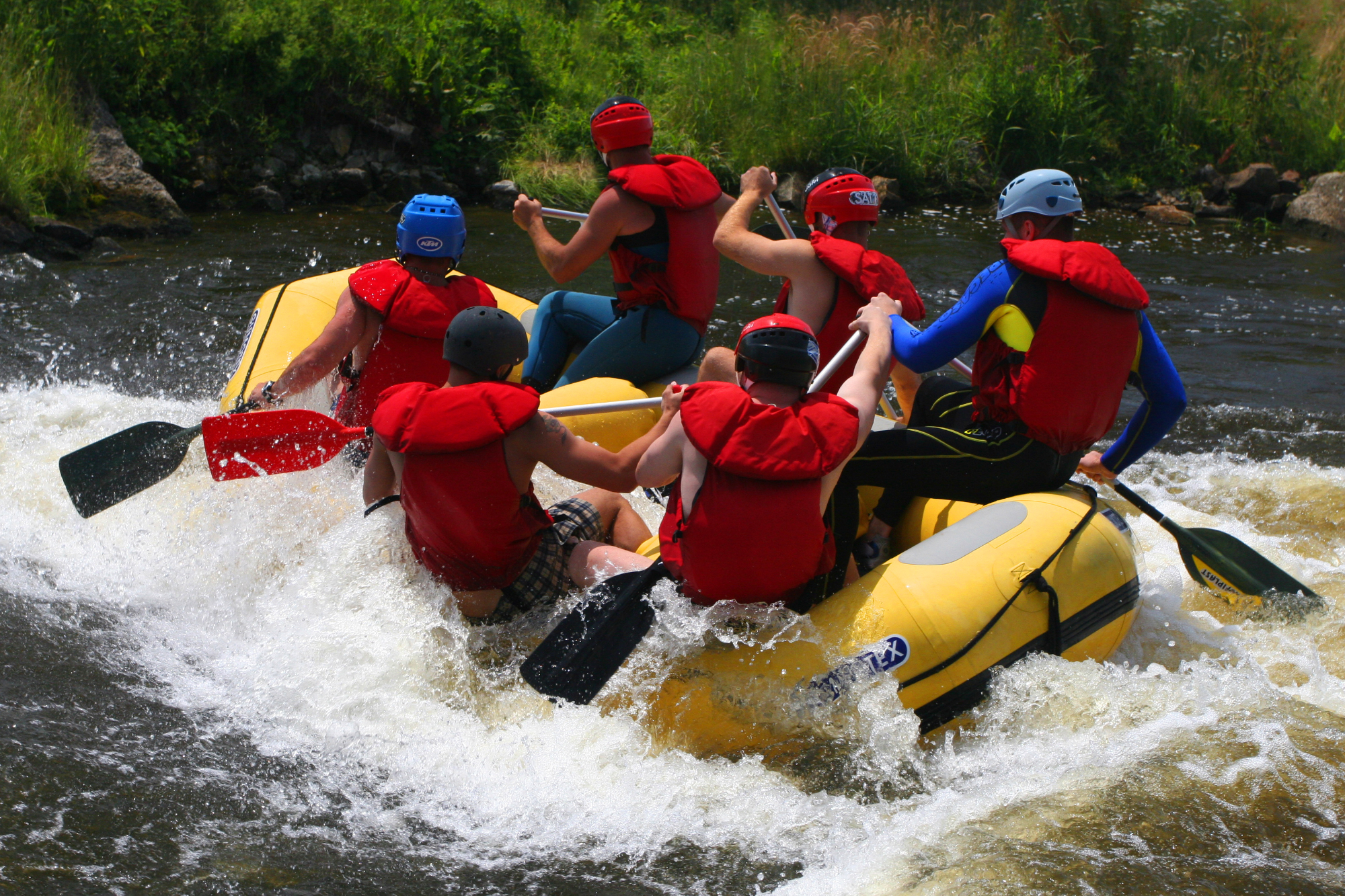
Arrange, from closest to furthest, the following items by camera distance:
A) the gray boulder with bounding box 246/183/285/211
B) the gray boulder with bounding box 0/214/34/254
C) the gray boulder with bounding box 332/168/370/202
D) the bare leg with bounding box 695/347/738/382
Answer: the bare leg with bounding box 695/347/738/382 < the gray boulder with bounding box 0/214/34/254 < the gray boulder with bounding box 246/183/285/211 < the gray boulder with bounding box 332/168/370/202

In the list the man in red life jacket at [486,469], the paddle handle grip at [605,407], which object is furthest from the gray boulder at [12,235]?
the man in red life jacket at [486,469]

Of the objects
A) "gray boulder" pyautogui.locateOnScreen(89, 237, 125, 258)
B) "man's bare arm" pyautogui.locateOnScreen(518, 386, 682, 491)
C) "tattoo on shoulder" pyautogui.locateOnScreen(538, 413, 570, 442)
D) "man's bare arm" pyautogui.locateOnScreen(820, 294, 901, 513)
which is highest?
"man's bare arm" pyautogui.locateOnScreen(820, 294, 901, 513)

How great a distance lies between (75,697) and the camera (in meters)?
3.46

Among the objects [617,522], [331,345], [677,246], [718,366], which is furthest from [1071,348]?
[331,345]

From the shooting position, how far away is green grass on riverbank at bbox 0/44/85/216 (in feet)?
30.2

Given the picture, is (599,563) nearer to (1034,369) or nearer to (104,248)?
(1034,369)

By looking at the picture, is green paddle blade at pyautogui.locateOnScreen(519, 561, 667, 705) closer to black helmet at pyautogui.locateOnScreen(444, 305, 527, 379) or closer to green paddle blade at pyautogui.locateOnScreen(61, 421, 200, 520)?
black helmet at pyautogui.locateOnScreen(444, 305, 527, 379)

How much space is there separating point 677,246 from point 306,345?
5.94 ft

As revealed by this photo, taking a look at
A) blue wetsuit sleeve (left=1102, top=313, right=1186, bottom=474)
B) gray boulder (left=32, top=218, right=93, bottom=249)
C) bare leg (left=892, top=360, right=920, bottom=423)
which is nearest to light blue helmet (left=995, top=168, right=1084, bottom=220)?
blue wetsuit sleeve (left=1102, top=313, right=1186, bottom=474)

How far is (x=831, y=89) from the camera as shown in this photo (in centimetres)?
1302

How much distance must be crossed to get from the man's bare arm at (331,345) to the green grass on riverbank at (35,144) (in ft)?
20.4

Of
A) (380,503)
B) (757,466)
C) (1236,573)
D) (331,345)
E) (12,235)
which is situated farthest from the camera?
(12,235)

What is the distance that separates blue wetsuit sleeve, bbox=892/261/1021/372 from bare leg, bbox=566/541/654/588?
105 cm

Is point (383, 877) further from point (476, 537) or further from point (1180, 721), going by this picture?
point (1180, 721)
